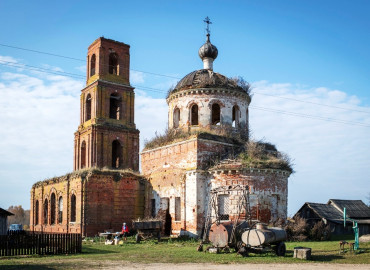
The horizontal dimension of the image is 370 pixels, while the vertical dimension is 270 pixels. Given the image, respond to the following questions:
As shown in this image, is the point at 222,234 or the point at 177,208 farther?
the point at 177,208

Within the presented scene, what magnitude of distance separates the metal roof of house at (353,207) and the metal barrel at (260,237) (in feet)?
73.4

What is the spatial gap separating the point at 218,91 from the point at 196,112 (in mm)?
2176

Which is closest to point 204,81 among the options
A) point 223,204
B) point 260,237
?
point 223,204

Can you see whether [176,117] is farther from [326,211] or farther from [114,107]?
[326,211]

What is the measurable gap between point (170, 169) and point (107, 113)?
33.1 ft

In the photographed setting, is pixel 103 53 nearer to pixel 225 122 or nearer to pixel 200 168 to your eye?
pixel 225 122

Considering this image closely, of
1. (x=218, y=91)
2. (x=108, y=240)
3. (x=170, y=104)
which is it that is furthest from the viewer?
(x=170, y=104)

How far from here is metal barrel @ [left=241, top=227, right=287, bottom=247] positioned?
15.6m

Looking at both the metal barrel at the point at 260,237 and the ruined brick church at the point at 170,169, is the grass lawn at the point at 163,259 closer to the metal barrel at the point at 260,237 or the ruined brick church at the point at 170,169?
the metal barrel at the point at 260,237

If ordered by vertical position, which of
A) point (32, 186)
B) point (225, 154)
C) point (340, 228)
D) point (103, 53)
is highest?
point (103, 53)

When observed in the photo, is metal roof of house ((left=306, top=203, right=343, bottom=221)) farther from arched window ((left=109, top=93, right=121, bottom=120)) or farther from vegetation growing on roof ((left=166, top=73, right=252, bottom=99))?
arched window ((left=109, top=93, right=121, bottom=120))

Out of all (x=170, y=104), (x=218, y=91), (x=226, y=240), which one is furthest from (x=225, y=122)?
(x=226, y=240)

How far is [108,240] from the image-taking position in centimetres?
2212

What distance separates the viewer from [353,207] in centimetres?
3816
